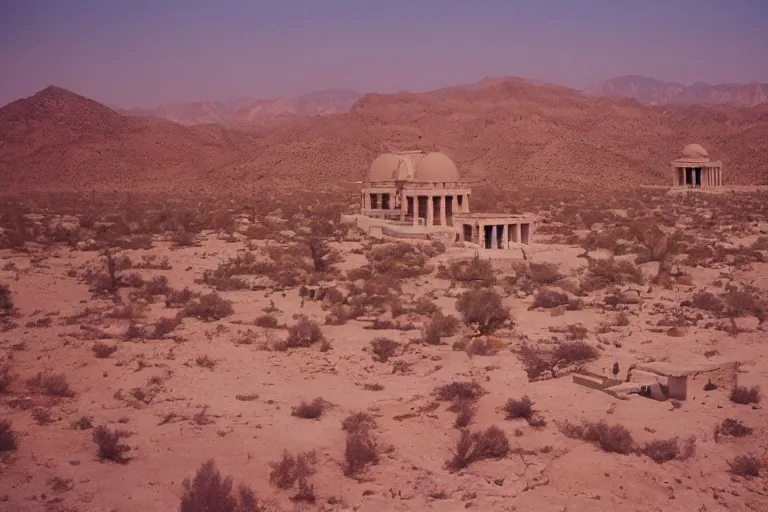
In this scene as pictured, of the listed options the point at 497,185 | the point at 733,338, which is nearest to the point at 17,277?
the point at 733,338

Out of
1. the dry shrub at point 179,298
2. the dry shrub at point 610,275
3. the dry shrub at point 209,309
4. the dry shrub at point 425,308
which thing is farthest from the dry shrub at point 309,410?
the dry shrub at point 610,275

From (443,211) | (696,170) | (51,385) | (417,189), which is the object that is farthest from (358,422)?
(696,170)

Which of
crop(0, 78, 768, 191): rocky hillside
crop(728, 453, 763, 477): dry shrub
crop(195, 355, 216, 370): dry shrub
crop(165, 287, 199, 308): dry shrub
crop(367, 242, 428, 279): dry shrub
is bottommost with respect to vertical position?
crop(728, 453, 763, 477): dry shrub

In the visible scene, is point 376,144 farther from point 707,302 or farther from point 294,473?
point 294,473

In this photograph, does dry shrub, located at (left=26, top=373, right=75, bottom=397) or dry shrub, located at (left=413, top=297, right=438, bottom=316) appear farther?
dry shrub, located at (left=413, top=297, right=438, bottom=316)

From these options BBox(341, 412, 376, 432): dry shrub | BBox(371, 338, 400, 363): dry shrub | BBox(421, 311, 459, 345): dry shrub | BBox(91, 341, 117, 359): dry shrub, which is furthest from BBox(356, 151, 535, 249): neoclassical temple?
BBox(341, 412, 376, 432): dry shrub

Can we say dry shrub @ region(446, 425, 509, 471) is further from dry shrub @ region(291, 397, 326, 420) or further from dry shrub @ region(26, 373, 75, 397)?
dry shrub @ region(26, 373, 75, 397)

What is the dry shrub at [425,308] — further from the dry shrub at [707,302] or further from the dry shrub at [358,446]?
the dry shrub at [358,446]

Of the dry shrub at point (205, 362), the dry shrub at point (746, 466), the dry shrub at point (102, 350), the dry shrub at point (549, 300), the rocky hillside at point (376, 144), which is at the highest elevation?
the rocky hillside at point (376, 144)
